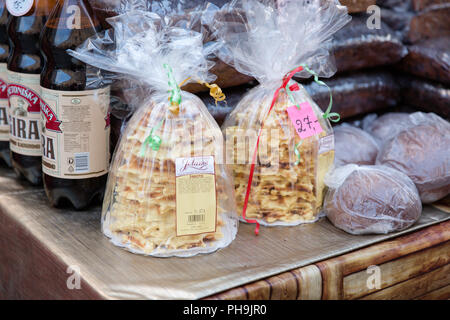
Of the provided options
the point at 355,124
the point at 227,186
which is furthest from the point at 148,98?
the point at 355,124

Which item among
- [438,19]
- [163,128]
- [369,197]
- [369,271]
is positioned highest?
[438,19]

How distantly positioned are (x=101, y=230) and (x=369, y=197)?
590 millimetres

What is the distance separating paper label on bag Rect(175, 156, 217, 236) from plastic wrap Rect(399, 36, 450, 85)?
3.27 feet

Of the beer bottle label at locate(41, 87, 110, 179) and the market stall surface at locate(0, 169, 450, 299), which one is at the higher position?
the beer bottle label at locate(41, 87, 110, 179)

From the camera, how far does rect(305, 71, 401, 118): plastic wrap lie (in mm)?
1689

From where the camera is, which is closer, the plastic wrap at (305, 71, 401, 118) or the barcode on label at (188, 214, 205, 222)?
the barcode on label at (188, 214, 205, 222)

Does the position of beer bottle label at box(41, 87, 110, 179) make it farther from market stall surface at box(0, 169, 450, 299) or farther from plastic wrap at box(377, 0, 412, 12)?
plastic wrap at box(377, 0, 412, 12)

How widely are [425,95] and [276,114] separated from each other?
80cm

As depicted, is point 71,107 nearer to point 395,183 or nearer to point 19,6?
point 19,6

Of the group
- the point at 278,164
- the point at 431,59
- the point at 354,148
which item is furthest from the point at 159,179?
the point at 431,59

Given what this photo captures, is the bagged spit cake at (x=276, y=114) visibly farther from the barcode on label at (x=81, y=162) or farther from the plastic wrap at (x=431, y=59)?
the plastic wrap at (x=431, y=59)

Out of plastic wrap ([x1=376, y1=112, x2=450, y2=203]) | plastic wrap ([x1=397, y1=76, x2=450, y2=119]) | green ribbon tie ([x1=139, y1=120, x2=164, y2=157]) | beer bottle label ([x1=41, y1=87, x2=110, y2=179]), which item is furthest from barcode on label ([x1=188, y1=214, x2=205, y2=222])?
plastic wrap ([x1=397, y1=76, x2=450, y2=119])

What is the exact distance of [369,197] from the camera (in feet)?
4.08

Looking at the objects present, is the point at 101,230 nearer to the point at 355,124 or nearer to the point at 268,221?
the point at 268,221
